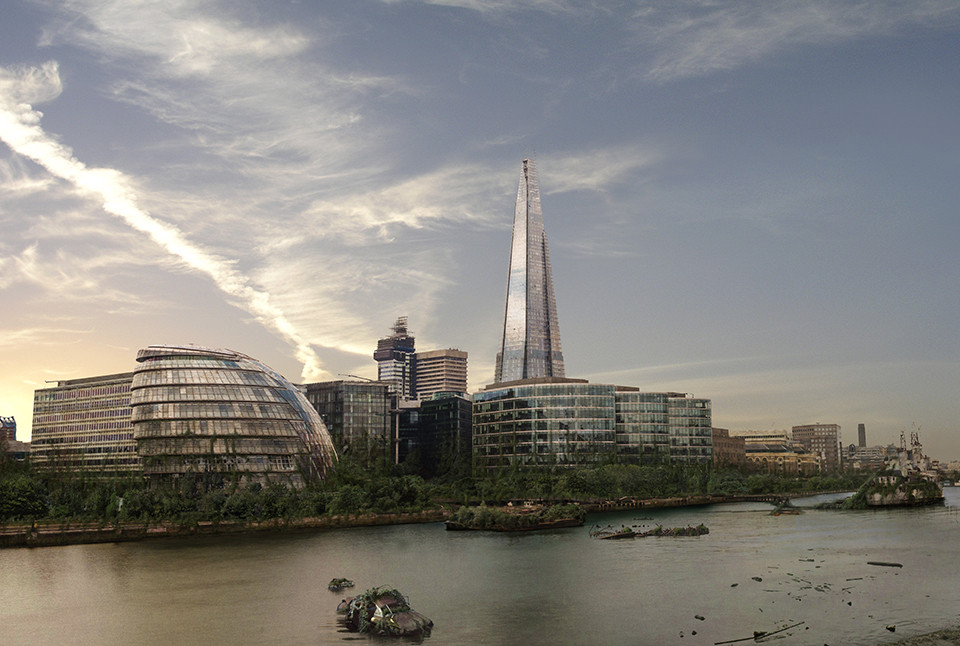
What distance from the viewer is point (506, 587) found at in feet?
275

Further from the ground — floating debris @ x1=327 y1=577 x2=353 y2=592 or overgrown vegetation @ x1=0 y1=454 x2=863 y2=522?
overgrown vegetation @ x1=0 y1=454 x2=863 y2=522

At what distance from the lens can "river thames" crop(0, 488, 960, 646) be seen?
213 ft

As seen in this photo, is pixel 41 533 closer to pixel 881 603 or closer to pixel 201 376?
pixel 201 376

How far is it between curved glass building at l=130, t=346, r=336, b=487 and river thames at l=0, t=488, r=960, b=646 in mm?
42245

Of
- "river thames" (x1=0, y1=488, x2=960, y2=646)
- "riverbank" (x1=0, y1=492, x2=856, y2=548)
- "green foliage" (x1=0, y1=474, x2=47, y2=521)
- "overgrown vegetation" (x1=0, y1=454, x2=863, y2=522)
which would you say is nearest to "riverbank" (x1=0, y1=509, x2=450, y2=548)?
"riverbank" (x1=0, y1=492, x2=856, y2=548)

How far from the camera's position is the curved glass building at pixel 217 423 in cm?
16900

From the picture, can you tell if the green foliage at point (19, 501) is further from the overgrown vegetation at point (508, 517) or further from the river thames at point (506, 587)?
the overgrown vegetation at point (508, 517)

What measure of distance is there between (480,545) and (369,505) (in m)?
41.4

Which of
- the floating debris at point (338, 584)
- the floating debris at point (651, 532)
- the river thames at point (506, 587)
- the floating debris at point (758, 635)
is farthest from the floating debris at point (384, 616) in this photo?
the floating debris at point (651, 532)

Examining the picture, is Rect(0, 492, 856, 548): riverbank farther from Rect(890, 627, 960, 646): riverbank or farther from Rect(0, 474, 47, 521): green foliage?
Rect(890, 627, 960, 646): riverbank

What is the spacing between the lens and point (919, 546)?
112312 millimetres

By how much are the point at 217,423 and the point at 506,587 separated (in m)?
105

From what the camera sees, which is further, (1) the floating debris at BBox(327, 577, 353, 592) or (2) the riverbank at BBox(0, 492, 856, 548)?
(2) the riverbank at BBox(0, 492, 856, 548)

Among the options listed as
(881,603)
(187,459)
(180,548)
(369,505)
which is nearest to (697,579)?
(881,603)
